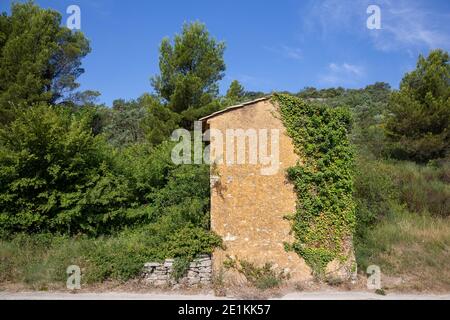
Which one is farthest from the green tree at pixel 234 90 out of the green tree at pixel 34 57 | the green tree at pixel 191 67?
the green tree at pixel 34 57

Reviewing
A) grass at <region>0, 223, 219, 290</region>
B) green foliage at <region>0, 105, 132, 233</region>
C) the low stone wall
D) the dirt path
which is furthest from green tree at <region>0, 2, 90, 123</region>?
the low stone wall

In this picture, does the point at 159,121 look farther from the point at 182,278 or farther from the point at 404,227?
the point at 404,227

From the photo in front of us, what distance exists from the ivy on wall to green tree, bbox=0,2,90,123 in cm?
1332

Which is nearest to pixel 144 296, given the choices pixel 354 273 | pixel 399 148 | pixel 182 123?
pixel 354 273

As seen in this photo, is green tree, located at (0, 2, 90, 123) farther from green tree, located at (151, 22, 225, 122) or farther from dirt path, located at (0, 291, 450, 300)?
dirt path, located at (0, 291, 450, 300)

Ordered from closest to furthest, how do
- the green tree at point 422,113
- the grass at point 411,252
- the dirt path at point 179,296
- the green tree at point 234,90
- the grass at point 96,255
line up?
the dirt path at point 179,296
the grass at point 96,255
the grass at point 411,252
the green tree at point 422,113
the green tree at point 234,90

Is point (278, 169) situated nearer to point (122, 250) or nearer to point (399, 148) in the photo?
point (122, 250)

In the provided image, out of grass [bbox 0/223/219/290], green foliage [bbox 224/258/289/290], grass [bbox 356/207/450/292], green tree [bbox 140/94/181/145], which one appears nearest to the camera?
green foliage [bbox 224/258/289/290]

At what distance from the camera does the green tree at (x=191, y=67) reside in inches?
767

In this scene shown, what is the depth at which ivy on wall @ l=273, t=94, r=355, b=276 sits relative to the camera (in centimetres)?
917

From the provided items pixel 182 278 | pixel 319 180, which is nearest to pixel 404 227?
pixel 319 180

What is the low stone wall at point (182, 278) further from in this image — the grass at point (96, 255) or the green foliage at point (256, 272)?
the green foliage at point (256, 272)

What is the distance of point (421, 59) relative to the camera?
2216 cm

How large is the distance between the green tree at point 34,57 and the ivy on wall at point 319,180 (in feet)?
43.7
